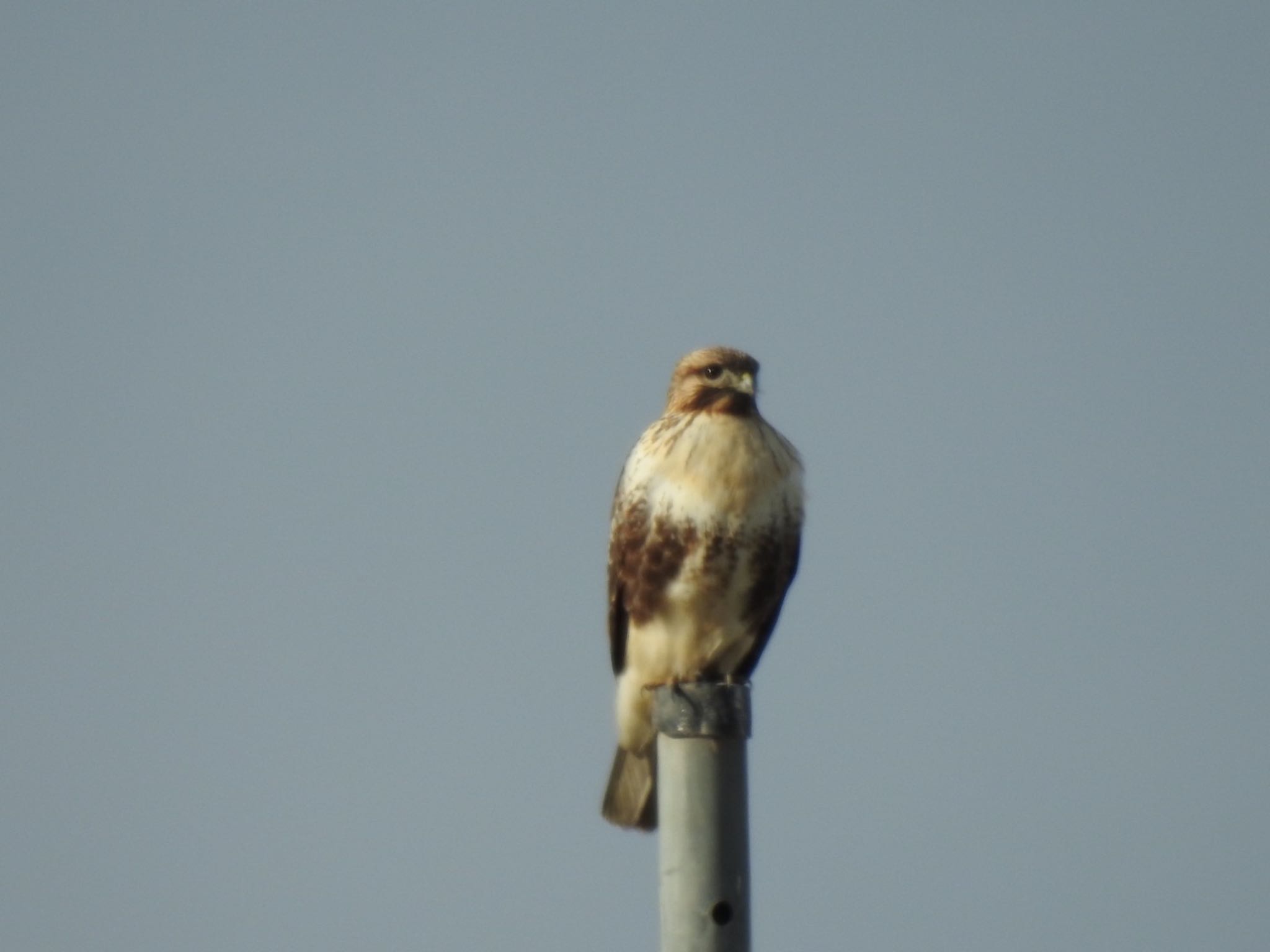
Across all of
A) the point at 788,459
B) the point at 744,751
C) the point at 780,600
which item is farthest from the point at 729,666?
the point at 744,751

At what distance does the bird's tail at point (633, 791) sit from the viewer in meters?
7.90

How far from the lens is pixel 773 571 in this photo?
775cm

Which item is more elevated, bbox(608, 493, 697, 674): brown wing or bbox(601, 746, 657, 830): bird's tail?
bbox(608, 493, 697, 674): brown wing

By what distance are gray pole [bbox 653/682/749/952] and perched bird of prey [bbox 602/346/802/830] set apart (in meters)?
1.70

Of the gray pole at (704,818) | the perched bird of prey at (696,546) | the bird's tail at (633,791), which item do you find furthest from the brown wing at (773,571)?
the gray pole at (704,818)

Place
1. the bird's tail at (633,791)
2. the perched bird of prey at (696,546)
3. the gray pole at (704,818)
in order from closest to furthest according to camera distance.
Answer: the gray pole at (704,818) → the perched bird of prey at (696,546) → the bird's tail at (633,791)

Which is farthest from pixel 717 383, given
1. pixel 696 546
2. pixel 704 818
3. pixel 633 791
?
pixel 704 818

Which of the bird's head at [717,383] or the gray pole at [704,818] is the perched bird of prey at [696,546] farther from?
the gray pole at [704,818]

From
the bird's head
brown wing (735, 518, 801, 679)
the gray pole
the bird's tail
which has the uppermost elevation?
the bird's head

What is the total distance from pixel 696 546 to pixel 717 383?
68 centimetres

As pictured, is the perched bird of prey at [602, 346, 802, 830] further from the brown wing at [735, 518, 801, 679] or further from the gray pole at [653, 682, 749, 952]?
the gray pole at [653, 682, 749, 952]

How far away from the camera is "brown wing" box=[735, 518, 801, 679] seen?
769 centimetres

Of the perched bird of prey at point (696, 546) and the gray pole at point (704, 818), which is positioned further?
the perched bird of prey at point (696, 546)

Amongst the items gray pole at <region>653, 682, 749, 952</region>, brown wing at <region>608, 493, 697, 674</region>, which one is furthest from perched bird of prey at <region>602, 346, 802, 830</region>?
gray pole at <region>653, 682, 749, 952</region>
